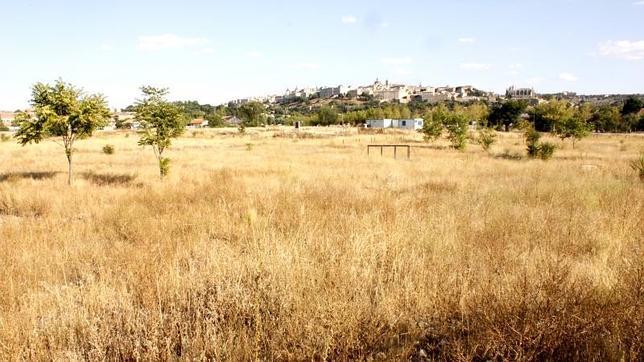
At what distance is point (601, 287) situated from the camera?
11.3ft

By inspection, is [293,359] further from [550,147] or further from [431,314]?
[550,147]

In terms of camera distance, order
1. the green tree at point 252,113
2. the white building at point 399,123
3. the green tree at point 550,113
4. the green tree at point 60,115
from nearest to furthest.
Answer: the green tree at point 60,115, the green tree at point 550,113, the white building at point 399,123, the green tree at point 252,113

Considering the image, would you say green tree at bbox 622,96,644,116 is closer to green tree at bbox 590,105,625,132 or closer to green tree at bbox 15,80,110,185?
green tree at bbox 590,105,625,132

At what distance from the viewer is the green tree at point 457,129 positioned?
1228 inches

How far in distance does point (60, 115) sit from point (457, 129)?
28141 mm

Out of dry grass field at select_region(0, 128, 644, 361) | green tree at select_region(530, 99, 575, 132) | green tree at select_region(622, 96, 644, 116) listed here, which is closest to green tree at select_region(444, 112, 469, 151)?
green tree at select_region(530, 99, 575, 132)

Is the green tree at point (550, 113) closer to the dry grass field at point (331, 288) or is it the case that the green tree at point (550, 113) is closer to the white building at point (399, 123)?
the white building at point (399, 123)

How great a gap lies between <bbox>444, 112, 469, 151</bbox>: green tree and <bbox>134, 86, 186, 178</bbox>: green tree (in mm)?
22928

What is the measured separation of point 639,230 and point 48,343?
738 cm

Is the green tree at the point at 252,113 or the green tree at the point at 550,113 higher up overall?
the green tree at the point at 252,113

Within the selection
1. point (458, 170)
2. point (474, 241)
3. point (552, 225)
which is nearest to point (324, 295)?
point (474, 241)

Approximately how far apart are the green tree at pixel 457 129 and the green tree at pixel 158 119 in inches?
903

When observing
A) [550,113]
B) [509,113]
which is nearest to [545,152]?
[550,113]

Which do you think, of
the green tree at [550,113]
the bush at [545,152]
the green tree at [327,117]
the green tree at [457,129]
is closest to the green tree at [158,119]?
the bush at [545,152]
